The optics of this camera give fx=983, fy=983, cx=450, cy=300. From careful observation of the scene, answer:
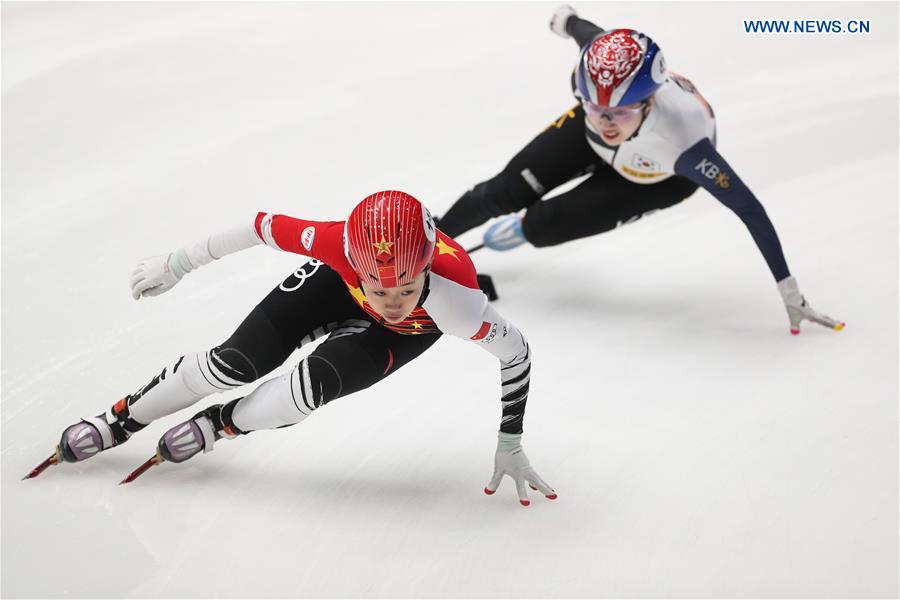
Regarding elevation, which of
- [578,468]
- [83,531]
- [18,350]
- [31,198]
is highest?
[31,198]

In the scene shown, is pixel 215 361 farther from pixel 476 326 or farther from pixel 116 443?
pixel 476 326

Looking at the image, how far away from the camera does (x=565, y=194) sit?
426cm

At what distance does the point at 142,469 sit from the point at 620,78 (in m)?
2.19

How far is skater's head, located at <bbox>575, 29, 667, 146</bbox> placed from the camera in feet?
12.1

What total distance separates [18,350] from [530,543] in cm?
221

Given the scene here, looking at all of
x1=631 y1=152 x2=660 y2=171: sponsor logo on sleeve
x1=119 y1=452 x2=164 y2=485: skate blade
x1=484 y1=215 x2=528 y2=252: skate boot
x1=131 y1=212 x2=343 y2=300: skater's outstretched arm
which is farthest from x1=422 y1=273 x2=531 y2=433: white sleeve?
x1=484 y1=215 x2=528 y2=252: skate boot

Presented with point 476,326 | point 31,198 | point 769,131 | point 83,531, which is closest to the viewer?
point 476,326

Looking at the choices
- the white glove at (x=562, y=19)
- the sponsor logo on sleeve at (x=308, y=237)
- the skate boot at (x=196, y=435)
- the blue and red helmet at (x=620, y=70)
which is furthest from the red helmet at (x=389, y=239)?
the white glove at (x=562, y=19)

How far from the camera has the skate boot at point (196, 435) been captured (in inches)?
117

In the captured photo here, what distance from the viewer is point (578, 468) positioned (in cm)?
317

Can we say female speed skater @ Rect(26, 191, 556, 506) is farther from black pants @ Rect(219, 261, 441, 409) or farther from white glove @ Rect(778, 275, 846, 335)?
white glove @ Rect(778, 275, 846, 335)

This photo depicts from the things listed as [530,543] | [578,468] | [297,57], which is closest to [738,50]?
[297,57]

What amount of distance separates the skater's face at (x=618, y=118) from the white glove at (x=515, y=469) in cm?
152

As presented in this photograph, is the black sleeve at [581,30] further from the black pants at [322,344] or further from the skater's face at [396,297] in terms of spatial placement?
the skater's face at [396,297]
